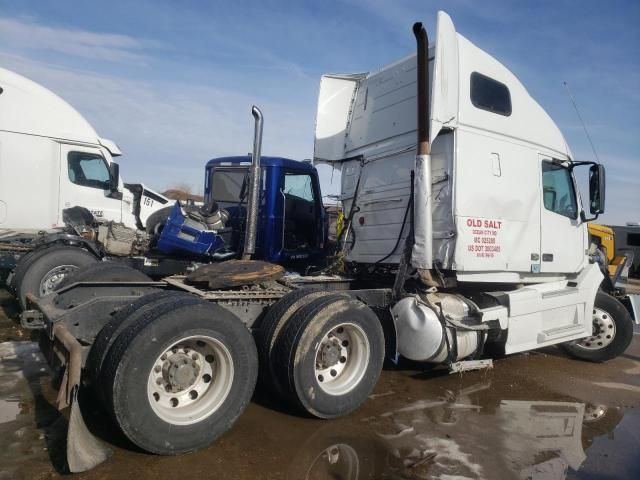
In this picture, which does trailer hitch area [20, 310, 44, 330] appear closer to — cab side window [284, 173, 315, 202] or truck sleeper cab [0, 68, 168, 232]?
cab side window [284, 173, 315, 202]

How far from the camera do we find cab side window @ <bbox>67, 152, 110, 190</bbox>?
935cm

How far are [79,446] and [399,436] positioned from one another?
2449 millimetres

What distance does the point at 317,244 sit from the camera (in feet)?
25.4

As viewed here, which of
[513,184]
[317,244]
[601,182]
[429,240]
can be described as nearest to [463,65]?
[513,184]

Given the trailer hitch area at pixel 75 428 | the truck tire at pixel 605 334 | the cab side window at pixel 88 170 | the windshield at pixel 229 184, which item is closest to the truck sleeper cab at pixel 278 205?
the windshield at pixel 229 184

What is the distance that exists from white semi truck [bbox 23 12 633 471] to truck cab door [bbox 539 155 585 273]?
29 mm

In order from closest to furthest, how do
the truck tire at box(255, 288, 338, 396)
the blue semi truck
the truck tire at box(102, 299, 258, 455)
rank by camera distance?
the truck tire at box(102, 299, 258, 455), the truck tire at box(255, 288, 338, 396), the blue semi truck

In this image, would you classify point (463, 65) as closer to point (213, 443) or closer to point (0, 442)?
point (213, 443)

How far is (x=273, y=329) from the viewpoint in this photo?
4168 mm

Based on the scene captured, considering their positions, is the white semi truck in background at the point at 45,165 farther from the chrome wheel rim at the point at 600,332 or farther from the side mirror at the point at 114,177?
the chrome wheel rim at the point at 600,332

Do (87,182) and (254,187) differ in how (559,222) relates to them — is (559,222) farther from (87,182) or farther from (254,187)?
(87,182)

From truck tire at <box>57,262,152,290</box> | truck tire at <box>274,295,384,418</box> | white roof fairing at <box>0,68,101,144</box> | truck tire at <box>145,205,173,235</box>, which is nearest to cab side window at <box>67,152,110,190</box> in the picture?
white roof fairing at <box>0,68,101,144</box>

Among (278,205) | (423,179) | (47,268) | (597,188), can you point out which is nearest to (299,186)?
(278,205)

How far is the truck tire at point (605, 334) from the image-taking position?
6746mm
